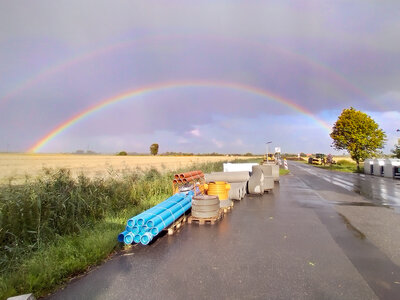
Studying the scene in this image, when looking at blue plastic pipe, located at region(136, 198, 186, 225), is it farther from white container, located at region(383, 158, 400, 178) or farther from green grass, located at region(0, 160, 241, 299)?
white container, located at region(383, 158, 400, 178)

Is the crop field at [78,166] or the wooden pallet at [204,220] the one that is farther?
the crop field at [78,166]

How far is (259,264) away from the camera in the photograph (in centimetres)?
458

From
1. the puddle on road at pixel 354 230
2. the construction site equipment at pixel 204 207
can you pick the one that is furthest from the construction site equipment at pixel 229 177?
the puddle on road at pixel 354 230

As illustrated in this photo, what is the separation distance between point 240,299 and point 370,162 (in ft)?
97.0

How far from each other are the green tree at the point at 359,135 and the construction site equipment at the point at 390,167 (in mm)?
7577

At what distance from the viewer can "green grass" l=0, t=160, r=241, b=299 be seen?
4.09 metres

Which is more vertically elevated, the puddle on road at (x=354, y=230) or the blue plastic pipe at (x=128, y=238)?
the blue plastic pipe at (x=128, y=238)

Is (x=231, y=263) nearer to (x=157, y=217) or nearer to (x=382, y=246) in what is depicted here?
(x=157, y=217)

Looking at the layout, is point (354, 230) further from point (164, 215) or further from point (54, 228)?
→ point (54, 228)

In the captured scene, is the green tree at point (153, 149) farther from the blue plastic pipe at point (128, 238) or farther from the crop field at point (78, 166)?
the blue plastic pipe at point (128, 238)

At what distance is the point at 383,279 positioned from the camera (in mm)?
3955

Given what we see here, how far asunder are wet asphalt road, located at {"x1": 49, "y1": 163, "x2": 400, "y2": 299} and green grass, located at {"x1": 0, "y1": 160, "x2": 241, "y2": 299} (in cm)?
42

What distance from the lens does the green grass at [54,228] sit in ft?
13.4

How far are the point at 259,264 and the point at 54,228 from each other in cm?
447
